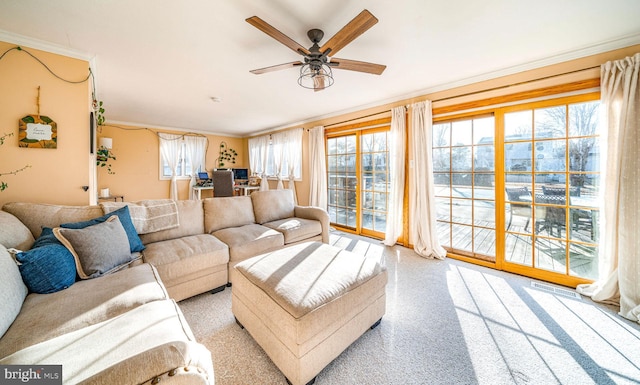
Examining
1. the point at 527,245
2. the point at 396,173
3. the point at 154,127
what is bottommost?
the point at 527,245

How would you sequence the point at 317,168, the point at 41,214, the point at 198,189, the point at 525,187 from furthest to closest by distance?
1. the point at 198,189
2. the point at 317,168
3. the point at 525,187
4. the point at 41,214

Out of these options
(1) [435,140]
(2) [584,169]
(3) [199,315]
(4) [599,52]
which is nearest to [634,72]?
(4) [599,52]

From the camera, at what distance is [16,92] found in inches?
77.1

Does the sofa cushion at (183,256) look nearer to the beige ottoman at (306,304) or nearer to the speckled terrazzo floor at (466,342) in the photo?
the speckled terrazzo floor at (466,342)

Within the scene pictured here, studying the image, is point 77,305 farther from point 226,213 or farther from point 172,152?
point 172,152

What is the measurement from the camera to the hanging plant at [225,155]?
21.7 ft

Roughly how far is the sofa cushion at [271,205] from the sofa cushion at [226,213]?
0.09m

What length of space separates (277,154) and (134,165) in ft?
10.8

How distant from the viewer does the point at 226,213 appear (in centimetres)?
281

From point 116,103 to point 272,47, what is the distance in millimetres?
3358

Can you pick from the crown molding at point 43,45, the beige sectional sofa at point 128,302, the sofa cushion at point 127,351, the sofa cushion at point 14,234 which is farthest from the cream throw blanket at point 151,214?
the crown molding at point 43,45

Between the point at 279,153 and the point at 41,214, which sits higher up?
the point at 279,153

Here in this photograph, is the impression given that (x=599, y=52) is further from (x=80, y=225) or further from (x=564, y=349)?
(x=80, y=225)

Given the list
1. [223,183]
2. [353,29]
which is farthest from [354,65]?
[223,183]
